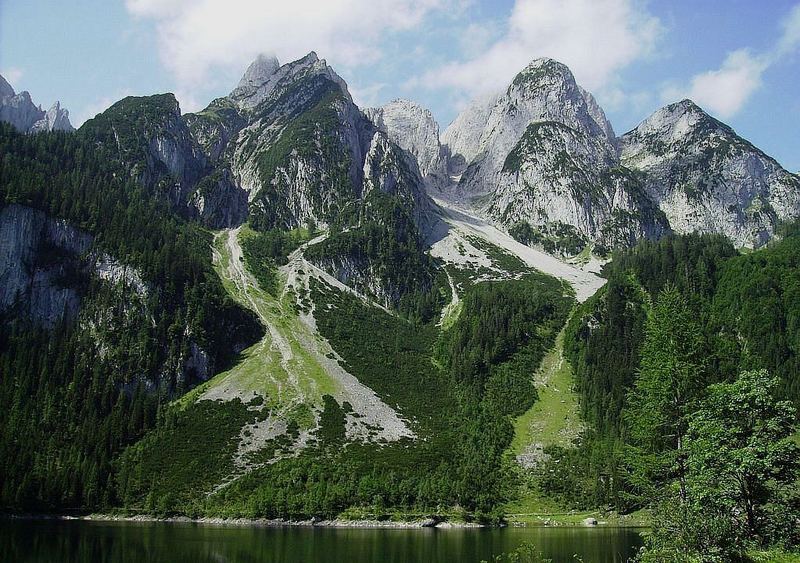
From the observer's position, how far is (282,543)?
76.1 metres

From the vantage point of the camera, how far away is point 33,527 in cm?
8912

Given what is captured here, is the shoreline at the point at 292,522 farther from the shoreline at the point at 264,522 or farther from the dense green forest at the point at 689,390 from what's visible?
the dense green forest at the point at 689,390

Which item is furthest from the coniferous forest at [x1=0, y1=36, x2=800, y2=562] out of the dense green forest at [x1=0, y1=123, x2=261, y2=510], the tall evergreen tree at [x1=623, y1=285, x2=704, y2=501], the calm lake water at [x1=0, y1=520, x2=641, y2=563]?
the calm lake water at [x1=0, y1=520, x2=641, y2=563]

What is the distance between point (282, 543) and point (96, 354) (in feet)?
340

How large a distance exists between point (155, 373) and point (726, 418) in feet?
479

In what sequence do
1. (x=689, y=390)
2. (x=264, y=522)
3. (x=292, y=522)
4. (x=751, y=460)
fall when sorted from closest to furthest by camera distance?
(x=751, y=460) → (x=689, y=390) → (x=264, y=522) → (x=292, y=522)

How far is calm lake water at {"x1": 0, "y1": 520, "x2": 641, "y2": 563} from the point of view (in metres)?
60.6

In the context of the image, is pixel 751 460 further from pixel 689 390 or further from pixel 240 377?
pixel 240 377

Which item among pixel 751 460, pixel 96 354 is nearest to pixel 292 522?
pixel 96 354

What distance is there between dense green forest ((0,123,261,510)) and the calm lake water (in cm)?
1749

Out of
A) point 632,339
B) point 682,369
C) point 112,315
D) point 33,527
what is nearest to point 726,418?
point 682,369

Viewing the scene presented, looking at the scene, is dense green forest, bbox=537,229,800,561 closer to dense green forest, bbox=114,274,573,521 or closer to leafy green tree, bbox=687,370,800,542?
leafy green tree, bbox=687,370,800,542

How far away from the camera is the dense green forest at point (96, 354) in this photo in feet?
384

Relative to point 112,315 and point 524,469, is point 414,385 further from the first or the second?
point 112,315
